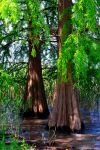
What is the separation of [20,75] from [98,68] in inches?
326

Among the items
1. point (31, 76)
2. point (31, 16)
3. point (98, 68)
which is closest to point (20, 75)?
point (31, 76)

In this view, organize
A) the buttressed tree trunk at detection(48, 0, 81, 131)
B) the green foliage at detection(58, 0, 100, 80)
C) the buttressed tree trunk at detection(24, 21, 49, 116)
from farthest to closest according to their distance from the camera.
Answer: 1. the buttressed tree trunk at detection(24, 21, 49, 116)
2. the buttressed tree trunk at detection(48, 0, 81, 131)
3. the green foliage at detection(58, 0, 100, 80)

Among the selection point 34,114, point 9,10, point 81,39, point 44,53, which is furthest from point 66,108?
point 44,53

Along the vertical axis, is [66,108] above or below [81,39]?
below

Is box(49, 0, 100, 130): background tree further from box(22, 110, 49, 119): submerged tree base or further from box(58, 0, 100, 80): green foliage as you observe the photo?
box(22, 110, 49, 119): submerged tree base

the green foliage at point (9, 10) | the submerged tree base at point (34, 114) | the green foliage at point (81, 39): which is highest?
the green foliage at point (9, 10)

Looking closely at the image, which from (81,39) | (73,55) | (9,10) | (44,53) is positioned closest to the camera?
(9,10)

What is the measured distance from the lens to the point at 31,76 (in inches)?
883

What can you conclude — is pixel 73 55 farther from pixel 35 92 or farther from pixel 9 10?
pixel 35 92

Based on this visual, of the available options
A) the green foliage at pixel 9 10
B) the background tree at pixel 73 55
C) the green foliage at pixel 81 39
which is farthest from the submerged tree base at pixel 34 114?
the green foliage at pixel 9 10

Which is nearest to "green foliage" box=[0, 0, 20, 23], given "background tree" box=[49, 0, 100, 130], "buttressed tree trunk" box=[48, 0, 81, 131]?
"background tree" box=[49, 0, 100, 130]

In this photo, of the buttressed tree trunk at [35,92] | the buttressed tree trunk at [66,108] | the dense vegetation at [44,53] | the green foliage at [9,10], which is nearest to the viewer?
the green foliage at [9,10]

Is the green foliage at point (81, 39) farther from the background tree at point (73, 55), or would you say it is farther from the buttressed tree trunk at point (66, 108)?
the buttressed tree trunk at point (66, 108)

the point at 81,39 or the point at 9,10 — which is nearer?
the point at 9,10
